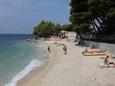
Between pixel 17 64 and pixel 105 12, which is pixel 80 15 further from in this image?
pixel 17 64

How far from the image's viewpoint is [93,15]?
49.9 metres

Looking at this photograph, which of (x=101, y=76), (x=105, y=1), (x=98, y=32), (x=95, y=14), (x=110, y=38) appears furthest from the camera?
(x=98, y=32)

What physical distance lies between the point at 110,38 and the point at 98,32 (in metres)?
5.56

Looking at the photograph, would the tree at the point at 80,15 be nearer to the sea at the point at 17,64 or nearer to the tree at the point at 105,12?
the tree at the point at 105,12

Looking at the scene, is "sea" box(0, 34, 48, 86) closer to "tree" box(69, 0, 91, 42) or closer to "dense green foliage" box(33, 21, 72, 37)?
"tree" box(69, 0, 91, 42)

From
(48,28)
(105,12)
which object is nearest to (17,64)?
(105,12)

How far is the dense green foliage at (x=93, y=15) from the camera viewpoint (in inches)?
1813

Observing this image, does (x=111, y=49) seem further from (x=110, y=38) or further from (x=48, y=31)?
(x=48, y=31)

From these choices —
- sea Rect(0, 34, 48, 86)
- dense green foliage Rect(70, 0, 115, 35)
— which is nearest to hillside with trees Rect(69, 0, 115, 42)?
dense green foliage Rect(70, 0, 115, 35)

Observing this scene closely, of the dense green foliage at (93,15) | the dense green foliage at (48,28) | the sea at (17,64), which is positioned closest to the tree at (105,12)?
the dense green foliage at (93,15)

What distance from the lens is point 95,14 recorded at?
163 feet

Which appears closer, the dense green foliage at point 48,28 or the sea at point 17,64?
the sea at point 17,64

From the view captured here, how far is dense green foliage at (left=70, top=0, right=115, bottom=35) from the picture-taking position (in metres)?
46.0

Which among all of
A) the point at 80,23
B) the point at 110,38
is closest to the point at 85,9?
the point at 80,23
